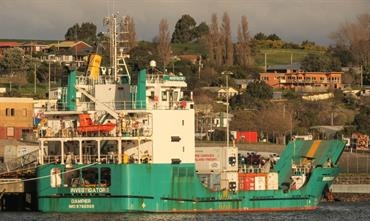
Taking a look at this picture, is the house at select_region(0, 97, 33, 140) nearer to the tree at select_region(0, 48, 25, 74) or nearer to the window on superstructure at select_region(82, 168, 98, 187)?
the tree at select_region(0, 48, 25, 74)

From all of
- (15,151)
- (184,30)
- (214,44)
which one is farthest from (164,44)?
(15,151)

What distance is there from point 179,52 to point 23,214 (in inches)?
3886

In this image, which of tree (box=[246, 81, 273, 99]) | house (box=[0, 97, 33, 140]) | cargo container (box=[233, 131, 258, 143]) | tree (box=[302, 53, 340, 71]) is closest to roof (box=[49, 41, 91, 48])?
tree (box=[246, 81, 273, 99])

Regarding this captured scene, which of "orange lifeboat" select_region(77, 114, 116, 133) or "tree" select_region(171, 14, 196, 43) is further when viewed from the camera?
"tree" select_region(171, 14, 196, 43)

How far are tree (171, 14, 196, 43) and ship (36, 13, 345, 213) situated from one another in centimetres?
11433

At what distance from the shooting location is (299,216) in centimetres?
5766

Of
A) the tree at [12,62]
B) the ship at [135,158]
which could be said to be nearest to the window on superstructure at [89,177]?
the ship at [135,158]

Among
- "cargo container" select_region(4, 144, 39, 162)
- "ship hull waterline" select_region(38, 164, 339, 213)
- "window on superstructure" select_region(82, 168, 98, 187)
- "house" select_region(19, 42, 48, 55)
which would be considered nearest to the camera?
"ship hull waterline" select_region(38, 164, 339, 213)

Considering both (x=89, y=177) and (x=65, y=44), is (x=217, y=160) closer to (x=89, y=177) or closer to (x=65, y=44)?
(x=89, y=177)

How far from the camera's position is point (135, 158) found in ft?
186

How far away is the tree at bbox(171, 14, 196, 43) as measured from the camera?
174625 mm

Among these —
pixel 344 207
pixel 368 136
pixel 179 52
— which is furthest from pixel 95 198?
pixel 179 52

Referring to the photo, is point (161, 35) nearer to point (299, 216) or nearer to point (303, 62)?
point (303, 62)

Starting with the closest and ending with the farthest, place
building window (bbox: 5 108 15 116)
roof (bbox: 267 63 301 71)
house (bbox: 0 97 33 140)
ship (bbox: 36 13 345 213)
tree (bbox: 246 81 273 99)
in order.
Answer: ship (bbox: 36 13 345 213)
house (bbox: 0 97 33 140)
building window (bbox: 5 108 15 116)
tree (bbox: 246 81 273 99)
roof (bbox: 267 63 301 71)
